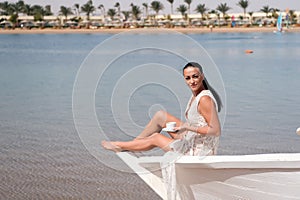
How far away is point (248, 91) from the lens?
14852mm

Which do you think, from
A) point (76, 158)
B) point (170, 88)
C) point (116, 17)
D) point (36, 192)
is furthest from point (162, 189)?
point (116, 17)

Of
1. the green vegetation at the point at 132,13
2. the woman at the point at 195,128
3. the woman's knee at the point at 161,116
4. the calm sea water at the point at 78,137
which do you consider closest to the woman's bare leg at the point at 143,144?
the woman at the point at 195,128

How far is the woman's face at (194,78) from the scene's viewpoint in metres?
5.07

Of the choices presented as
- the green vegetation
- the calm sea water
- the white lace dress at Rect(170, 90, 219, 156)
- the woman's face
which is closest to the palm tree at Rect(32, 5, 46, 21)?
the green vegetation

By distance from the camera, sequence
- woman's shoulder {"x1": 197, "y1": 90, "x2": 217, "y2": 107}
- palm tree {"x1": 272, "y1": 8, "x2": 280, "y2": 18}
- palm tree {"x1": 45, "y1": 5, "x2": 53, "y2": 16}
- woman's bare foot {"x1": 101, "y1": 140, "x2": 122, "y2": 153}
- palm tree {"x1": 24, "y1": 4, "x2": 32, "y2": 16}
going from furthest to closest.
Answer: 1. palm tree {"x1": 45, "y1": 5, "x2": 53, "y2": 16}
2. palm tree {"x1": 24, "y1": 4, "x2": 32, "y2": 16}
3. palm tree {"x1": 272, "y1": 8, "x2": 280, "y2": 18}
4. woman's bare foot {"x1": 101, "y1": 140, "x2": 122, "y2": 153}
5. woman's shoulder {"x1": 197, "y1": 90, "x2": 217, "y2": 107}

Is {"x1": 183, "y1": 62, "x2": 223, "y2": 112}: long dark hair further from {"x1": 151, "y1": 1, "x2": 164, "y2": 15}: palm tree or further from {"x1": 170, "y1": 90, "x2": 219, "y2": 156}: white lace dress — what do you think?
{"x1": 151, "y1": 1, "x2": 164, "y2": 15}: palm tree

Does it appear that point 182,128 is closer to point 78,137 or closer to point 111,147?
point 111,147

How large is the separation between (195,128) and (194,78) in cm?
41

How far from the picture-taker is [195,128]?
16.3 feet

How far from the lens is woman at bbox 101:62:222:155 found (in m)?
4.95

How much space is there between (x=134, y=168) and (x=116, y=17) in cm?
11703

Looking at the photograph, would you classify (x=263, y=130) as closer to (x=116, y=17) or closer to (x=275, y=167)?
(x=275, y=167)

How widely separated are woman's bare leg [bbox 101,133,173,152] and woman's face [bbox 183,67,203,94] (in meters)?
0.45

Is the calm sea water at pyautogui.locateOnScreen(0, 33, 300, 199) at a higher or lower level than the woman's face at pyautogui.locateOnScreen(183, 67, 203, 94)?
lower
